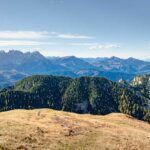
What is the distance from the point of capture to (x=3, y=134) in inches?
2510

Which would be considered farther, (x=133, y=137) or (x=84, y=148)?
(x=133, y=137)

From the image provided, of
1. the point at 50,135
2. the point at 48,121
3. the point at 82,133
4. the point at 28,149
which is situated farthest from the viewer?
the point at 48,121

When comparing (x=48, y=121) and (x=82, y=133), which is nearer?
(x=82, y=133)

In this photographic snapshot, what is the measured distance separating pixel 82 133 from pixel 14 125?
17.2 meters

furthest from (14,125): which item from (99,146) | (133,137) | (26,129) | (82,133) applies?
(133,137)

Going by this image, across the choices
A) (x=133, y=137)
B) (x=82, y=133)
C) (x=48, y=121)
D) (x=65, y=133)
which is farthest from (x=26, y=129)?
(x=133, y=137)

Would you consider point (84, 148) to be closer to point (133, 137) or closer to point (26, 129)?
point (26, 129)

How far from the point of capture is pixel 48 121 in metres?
94.7

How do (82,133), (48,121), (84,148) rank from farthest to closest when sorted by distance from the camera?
(48,121)
(82,133)
(84,148)

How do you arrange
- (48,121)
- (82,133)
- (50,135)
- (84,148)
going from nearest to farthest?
1. (84,148)
2. (50,135)
3. (82,133)
4. (48,121)

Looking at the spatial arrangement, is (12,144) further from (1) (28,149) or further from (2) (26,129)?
(2) (26,129)

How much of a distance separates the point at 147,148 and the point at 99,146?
1296 cm

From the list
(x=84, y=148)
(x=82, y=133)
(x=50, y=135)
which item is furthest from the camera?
(x=82, y=133)

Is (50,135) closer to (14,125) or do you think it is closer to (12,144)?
(14,125)
